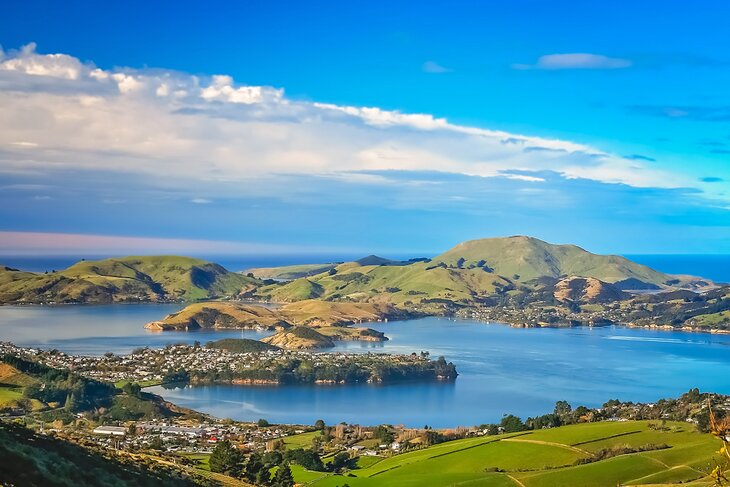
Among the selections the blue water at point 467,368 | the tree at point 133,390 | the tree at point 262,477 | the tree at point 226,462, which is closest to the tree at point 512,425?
the blue water at point 467,368

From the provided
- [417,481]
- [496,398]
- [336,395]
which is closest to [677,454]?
[417,481]

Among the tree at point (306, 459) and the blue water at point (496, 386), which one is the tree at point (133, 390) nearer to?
the blue water at point (496, 386)

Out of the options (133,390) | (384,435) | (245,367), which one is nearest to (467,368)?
(245,367)

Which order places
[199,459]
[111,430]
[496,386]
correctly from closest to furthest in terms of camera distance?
1. [199,459]
2. [111,430]
3. [496,386]

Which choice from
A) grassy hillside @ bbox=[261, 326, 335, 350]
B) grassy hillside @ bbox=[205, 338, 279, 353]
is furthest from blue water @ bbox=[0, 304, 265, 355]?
grassy hillside @ bbox=[261, 326, 335, 350]

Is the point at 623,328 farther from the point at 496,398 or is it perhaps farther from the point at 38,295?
the point at 38,295

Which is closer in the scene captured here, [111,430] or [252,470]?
[252,470]

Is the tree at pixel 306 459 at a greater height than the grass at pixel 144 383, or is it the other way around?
the tree at pixel 306 459

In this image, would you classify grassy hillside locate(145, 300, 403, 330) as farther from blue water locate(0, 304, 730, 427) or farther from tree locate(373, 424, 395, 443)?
tree locate(373, 424, 395, 443)

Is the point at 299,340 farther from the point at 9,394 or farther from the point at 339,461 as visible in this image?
the point at 339,461
